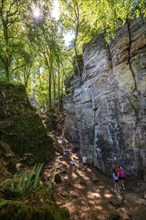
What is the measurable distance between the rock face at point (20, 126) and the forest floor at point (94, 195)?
159 cm

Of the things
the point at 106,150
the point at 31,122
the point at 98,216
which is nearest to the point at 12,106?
the point at 31,122

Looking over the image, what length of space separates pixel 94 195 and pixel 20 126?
682 cm

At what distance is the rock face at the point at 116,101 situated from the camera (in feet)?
32.8

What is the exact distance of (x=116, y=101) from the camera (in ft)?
37.8

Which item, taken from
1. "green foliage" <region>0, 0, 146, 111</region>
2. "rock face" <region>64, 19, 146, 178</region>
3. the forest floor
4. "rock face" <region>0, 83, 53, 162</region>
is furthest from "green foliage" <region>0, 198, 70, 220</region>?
"green foliage" <region>0, 0, 146, 111</region>

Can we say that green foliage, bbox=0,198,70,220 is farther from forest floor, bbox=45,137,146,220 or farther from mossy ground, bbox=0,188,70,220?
forest floor, bbox=45,137,146,220

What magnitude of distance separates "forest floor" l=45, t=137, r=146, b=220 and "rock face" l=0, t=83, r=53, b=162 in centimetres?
159

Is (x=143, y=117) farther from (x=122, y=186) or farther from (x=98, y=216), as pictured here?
(x=98, y=216)

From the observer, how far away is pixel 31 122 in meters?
12.2

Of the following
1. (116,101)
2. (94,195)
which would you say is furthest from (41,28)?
(94,195)

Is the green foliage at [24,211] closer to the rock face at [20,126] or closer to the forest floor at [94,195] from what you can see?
the forest floor at [94,195]

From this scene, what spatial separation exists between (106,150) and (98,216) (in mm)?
5987

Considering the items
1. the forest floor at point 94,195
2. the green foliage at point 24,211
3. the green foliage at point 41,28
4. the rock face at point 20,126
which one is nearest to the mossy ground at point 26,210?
the green foliage at point 24,211

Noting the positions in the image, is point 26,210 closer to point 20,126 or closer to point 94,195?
point 94,195
